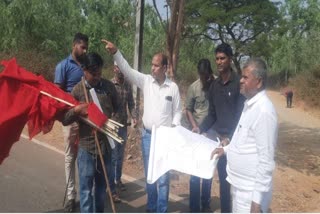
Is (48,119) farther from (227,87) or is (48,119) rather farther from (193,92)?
(193,92)

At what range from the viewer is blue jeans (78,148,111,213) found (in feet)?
14.5

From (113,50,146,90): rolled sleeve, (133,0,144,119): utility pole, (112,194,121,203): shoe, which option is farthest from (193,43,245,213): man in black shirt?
(133,0,144,119): utility pole

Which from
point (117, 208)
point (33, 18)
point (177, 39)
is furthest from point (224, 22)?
point (117, 208)

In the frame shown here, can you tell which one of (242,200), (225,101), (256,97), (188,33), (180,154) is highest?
(188,33)

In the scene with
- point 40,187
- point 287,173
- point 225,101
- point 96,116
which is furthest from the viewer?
point 287,173

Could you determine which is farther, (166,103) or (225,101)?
(166,103)

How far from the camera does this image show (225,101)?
489cm

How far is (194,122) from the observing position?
5.74 meters

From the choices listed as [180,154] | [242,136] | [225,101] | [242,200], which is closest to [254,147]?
[242,136]

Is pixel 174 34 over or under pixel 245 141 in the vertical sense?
over

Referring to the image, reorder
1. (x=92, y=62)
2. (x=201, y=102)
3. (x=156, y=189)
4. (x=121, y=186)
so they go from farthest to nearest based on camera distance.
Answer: (x=121, y=186) → (x=201, y=102) → (x=156, y=189) → (x=92, y=62)

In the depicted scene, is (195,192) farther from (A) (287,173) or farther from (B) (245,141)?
(A) (287,173)

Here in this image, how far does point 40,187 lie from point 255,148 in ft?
12.5

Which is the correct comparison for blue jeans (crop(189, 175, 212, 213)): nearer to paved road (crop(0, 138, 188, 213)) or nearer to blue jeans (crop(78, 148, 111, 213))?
paved road (crop(0, 138, 188, 213))
